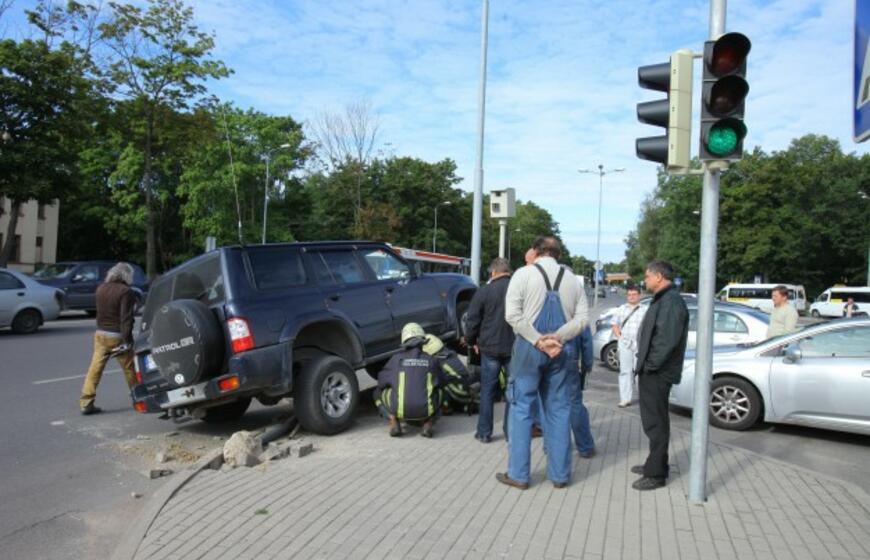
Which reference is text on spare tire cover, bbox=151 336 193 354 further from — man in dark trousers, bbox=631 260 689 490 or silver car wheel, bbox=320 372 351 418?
man in dark trousers, bbox=631 260 689 490

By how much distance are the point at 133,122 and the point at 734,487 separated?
29.4 m

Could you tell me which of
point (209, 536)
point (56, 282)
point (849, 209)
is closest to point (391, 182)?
point (849, 209)

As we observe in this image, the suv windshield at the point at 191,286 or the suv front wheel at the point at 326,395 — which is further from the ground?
the suv windshield at the point at 191,286

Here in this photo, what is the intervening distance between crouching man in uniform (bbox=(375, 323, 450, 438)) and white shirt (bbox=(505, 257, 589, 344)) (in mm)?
1824

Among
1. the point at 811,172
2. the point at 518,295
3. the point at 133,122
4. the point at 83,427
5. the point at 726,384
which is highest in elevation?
the point at 811,172

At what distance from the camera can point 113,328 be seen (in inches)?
311

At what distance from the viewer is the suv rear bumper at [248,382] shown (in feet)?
19.6

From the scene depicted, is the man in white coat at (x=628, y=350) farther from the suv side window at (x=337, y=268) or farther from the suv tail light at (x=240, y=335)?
the suv tail light at (x=240, y=335)

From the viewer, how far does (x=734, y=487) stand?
5.03 metres

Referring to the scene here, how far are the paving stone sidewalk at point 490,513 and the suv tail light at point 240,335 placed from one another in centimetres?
114

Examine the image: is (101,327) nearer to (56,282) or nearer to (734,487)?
(734,487)

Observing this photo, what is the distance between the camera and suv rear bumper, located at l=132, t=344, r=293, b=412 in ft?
19.6

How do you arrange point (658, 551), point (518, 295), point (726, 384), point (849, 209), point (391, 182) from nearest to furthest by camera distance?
point (658, 551) < point (518, 295) < point (726, 384) < point (849, 209) < point (391, 182)

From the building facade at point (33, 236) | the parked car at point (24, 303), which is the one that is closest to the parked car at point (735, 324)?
the parked car at point (24, 303)
